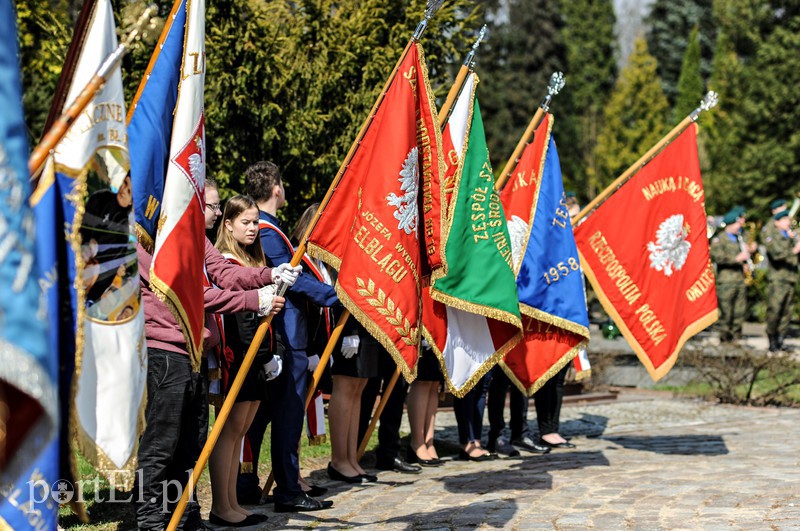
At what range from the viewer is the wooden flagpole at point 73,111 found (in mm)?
3234

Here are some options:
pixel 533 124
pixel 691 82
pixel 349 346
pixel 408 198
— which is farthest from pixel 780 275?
pixel 691 82

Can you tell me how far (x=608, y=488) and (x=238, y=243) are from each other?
308cm

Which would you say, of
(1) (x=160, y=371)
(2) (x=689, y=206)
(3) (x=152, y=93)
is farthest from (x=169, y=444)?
(2) (x=689, y=206)

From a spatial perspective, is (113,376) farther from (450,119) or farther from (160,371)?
(450,119)

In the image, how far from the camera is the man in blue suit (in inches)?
264

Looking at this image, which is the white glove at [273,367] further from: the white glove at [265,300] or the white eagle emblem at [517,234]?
the white eagle emblem at [517,234]

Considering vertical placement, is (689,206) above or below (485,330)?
above

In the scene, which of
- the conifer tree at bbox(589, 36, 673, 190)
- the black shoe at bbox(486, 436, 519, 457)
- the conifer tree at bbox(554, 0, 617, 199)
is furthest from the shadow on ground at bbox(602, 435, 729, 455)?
the conifer tree at bbox(554, 0, 617, 199)

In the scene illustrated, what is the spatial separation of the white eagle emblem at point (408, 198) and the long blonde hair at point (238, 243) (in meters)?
0.83

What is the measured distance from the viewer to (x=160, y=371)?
539cm

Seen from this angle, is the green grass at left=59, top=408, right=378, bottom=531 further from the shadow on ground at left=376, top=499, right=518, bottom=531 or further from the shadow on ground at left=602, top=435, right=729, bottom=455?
the shadow on ground at left=602, top=435, right=729, bottom=455

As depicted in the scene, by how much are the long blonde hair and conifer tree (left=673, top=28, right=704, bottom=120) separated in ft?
157

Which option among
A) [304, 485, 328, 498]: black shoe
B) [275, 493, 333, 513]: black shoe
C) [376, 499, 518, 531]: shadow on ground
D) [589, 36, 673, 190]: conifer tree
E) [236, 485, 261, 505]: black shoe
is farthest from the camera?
[589, 36, 673, 190]: conifer tree

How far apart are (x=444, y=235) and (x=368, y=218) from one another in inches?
21.0
